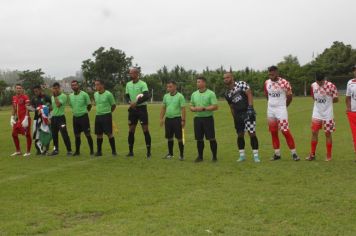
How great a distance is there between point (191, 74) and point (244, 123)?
7842 centimetres

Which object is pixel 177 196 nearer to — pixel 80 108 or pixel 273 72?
pixel 273 72

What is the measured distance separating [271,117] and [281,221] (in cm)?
551

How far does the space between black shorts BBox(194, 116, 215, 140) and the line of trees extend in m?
50.7

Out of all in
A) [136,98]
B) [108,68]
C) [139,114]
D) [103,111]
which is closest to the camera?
[136,98]

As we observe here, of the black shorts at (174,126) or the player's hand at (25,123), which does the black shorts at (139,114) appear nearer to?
the black shorts at (174,126)

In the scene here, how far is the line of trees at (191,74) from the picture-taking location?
69938 mm

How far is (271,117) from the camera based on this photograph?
37.7 feet

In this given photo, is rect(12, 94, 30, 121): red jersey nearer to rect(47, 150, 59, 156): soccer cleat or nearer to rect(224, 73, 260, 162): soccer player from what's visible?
rect(47, 150, 59, 156): soccer cleat

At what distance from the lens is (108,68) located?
86312 mm

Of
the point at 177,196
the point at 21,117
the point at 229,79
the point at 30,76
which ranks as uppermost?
the point at 30,76

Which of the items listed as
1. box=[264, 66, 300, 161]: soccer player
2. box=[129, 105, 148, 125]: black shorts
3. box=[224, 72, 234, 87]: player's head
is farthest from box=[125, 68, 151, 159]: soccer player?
box=[264, 66, 300, 161]: soccer player

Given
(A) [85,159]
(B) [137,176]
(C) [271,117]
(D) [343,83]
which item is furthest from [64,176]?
(D) [343,83]

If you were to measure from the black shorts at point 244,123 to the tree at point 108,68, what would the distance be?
74044mm

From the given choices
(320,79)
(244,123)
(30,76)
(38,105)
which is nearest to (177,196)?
(244,123)
